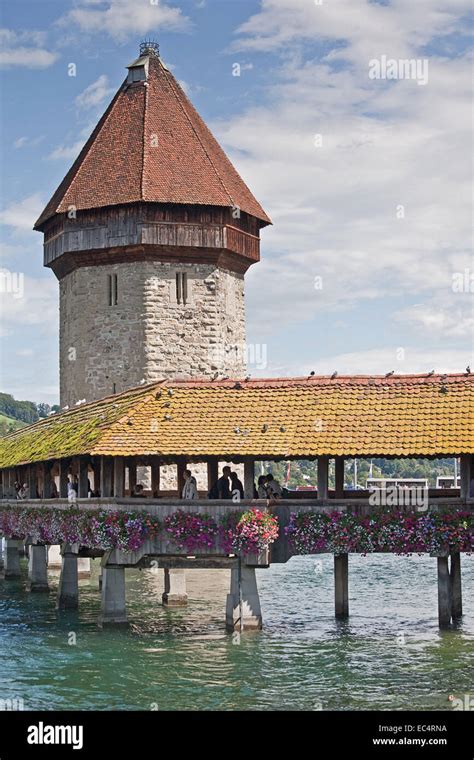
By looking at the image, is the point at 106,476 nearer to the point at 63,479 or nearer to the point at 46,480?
the point at 63,479

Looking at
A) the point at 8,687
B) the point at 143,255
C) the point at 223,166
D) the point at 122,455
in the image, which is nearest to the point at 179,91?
the point at 223,166

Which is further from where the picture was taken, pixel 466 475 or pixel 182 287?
pixel 182 287

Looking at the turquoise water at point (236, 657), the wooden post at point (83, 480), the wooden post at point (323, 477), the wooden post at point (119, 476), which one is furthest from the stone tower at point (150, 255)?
the wooden post at point (323, 477)

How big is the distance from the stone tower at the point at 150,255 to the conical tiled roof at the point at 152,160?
45 millimetres

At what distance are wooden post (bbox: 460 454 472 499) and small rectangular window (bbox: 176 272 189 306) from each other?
62.8 ft

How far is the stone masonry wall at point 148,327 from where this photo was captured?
1580 inches

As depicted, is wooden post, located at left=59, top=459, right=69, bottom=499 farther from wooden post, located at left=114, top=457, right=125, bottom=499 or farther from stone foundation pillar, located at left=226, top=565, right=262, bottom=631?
stone foundation pillar, located at left=226, top=565, right=262, bottom=631

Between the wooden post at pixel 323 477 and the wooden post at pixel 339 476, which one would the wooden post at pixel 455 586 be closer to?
the wooden post at pixel 339 476

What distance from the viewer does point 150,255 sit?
1575 inches

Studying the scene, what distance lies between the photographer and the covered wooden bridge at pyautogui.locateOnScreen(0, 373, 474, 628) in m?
21.9

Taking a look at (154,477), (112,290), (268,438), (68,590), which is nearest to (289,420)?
(268,438)

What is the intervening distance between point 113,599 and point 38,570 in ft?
29.4
